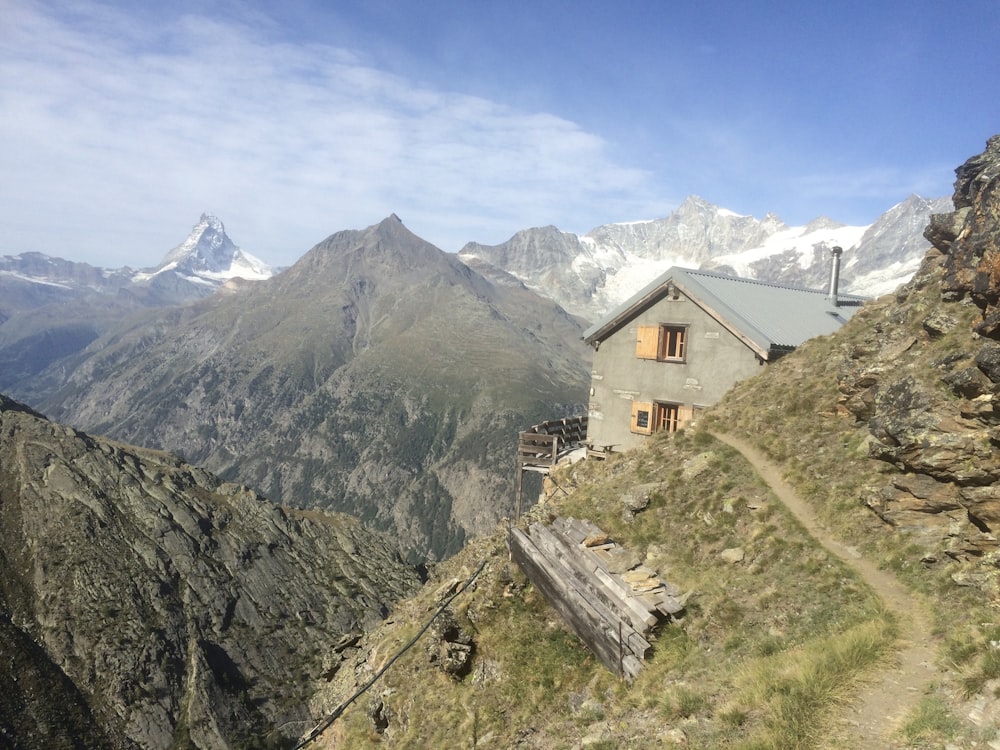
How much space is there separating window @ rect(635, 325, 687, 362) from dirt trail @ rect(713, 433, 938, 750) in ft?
54.5

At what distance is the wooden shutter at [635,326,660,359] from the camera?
103 ft

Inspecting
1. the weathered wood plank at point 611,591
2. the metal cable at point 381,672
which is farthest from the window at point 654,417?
the weathered wood plank at point 611,591

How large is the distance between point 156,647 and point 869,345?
104 m

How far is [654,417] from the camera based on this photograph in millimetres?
31359

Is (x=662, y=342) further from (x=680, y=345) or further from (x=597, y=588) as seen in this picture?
(x=597, y=588)

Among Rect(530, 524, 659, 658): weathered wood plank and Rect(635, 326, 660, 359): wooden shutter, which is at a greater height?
Rect(635, 326, 660, 359): wooden shutter

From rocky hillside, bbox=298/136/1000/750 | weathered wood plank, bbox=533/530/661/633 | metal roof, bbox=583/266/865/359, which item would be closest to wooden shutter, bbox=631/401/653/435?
metal roof, bbox=583/266/865/359

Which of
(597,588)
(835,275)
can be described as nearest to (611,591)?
(597,588)

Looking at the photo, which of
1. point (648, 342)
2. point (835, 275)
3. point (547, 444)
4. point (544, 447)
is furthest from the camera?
point (835, 275)

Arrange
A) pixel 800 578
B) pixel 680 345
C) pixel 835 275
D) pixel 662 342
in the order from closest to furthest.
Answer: pixel 800 578, pixel 680 345, pixel 662 342, pixel 835 275

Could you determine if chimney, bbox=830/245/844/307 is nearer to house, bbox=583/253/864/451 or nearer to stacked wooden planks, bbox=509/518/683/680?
house, bbox=583/253/864/451

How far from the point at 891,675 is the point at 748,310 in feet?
74.7

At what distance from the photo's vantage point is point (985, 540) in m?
13.0

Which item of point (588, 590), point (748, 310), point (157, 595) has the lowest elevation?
point (157, 595)
